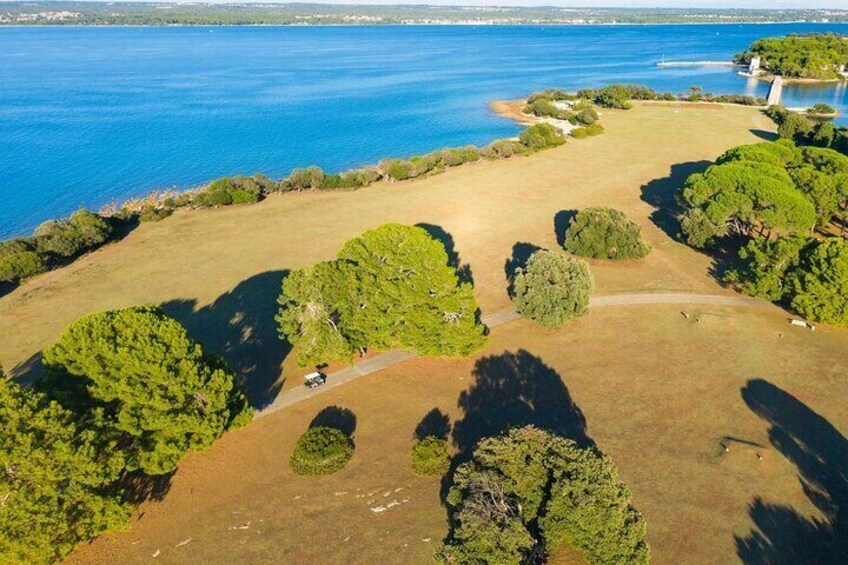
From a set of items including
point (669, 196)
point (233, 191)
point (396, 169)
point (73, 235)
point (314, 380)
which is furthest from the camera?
point (396, 169)

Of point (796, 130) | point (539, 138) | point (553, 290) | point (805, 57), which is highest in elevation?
point (805, 57)

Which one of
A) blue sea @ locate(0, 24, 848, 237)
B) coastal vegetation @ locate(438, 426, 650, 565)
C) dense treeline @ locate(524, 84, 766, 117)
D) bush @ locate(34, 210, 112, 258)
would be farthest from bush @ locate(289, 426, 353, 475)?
dense treeline @ locate(524, 84, 766, 117)

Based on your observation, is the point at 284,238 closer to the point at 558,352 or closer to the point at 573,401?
the point at 558,352

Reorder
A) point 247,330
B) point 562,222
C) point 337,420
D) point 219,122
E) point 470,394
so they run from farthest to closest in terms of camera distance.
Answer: point 219,122
point 562,222
point 247,330
point 470,394
point 337,420

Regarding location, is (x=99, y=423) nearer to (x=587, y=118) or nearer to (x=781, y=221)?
(x=781, y=221)

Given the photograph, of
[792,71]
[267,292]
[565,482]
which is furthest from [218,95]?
[792,71]

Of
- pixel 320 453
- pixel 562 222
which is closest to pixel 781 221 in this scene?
pixel 562 222

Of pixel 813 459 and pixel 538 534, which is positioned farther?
pixel 813 459

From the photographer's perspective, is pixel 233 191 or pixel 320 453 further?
pixel 233 191
